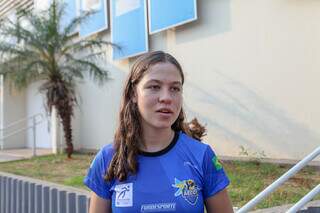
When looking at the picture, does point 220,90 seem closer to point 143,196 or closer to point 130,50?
point 130,50

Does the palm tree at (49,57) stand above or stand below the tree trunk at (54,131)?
above

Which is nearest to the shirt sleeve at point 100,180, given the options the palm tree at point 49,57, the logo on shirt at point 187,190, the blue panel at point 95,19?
the logo on shirt at point 187,190

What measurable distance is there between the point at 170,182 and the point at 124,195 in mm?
175

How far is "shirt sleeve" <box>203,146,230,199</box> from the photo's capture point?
1721mm

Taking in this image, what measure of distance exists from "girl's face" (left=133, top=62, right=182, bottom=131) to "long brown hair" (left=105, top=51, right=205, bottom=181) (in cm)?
3

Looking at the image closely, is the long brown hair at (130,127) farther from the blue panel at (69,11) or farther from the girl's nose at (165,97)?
the blue panel at (69,11)

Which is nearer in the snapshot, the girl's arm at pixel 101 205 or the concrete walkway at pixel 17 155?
the girl's arm at pixel 101 205

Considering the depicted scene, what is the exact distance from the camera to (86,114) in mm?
15078

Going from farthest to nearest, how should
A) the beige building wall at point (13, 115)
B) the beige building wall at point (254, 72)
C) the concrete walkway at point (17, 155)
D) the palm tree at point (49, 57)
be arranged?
the beige building wall at point (13, 115) → the concrete walkway at point (17, 155) → the palm tree at point (49, 57) → the beige building wall at point (254, 72)

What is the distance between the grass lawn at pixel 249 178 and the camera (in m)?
5.21

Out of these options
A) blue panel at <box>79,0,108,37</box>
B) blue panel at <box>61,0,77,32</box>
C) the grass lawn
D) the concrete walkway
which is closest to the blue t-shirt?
the grass lawn

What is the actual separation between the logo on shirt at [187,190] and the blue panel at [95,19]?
12.1 metres

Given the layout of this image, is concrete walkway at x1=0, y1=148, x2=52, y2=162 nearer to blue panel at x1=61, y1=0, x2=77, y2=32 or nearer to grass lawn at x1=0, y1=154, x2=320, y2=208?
grass lawn at x1=0, y1=154, x2=320, y2=208

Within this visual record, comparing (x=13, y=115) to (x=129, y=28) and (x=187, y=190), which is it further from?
(x=187, y=190)
